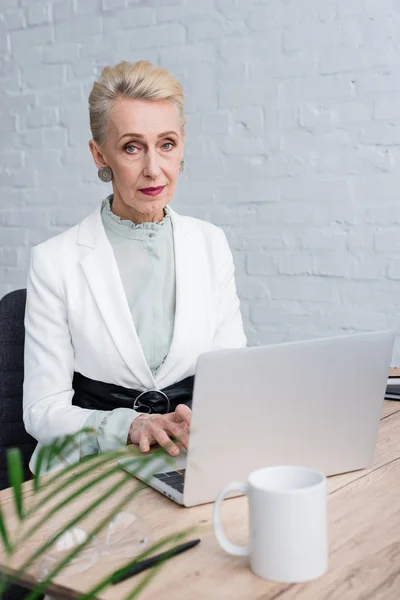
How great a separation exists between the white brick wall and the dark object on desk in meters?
0.92

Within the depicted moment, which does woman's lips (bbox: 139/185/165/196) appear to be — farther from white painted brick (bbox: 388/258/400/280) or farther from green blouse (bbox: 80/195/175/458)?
white painted brick (bbox: 388/258/400/280)

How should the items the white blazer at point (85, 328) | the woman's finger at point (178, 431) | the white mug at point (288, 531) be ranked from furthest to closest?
the white blazer at point (85, 328) → the woman's finger at point (178, 431) → the white mug at point (288, 531)

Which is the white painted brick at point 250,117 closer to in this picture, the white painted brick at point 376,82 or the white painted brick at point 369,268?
the white painted brick at point 376,82

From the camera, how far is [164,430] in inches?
52.4

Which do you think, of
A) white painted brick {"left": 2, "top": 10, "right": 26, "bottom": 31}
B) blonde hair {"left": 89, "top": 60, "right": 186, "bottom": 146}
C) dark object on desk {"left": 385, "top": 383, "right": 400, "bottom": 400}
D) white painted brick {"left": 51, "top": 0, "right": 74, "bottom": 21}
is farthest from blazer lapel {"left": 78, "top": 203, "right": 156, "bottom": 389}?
white painted brick {"left": 2, "top": 10, "right": 26, "bottom": 31}

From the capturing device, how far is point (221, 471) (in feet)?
3.36

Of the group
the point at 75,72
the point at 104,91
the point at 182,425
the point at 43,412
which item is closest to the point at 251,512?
the point at 182,425

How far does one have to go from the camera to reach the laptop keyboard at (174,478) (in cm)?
109

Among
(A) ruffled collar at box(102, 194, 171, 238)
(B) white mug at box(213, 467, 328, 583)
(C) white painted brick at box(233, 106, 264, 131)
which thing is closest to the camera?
(B) white mug at box(213, 467, 328, 583)

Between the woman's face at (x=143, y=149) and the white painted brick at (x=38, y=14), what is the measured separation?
5.63 feet

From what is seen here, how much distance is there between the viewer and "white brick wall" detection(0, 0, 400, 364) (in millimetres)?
2654

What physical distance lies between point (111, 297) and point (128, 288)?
100mm

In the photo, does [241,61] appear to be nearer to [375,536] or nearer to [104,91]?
[104,91]

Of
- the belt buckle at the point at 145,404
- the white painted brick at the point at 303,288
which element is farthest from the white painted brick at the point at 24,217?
the belt buckle at the point at 145,404
